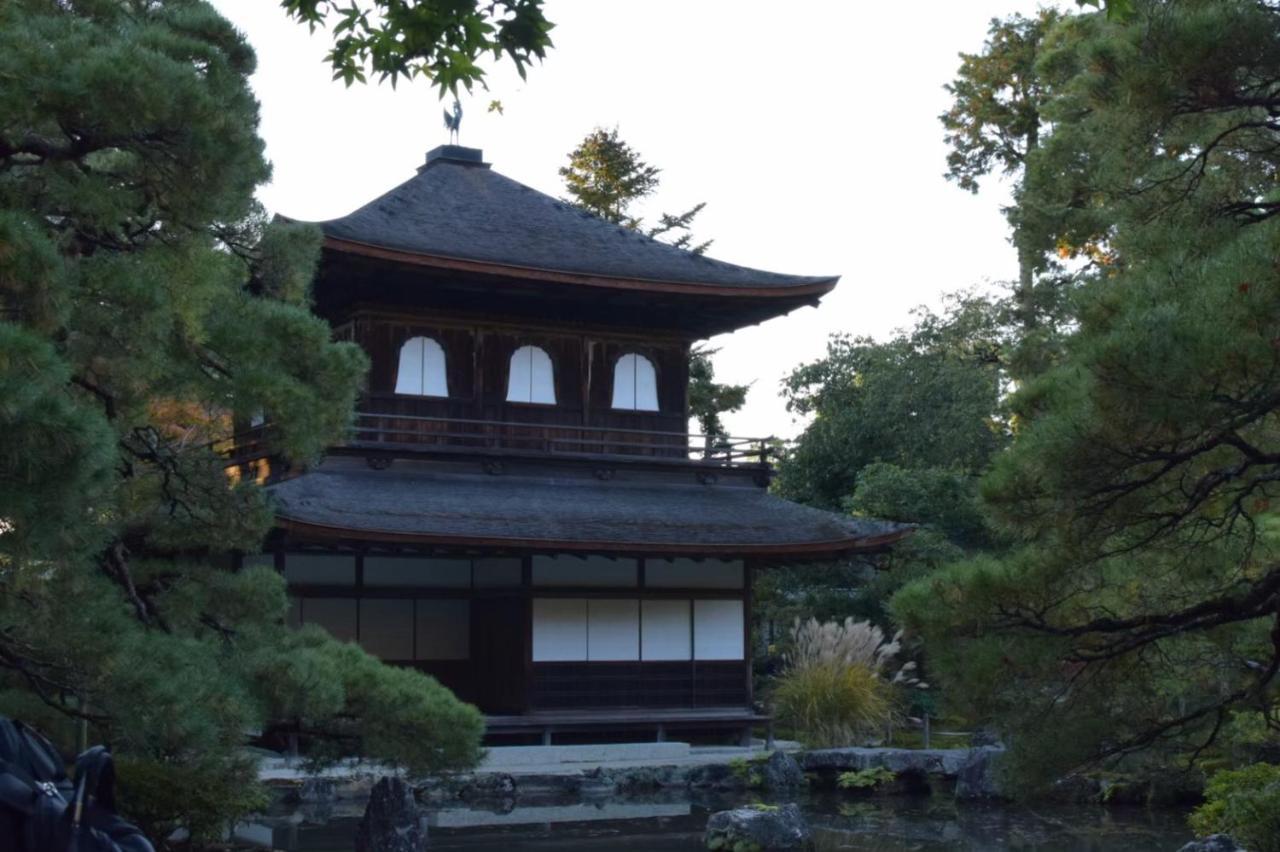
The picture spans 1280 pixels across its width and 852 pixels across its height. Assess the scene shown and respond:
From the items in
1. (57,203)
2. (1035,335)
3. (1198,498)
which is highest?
(1035,335)

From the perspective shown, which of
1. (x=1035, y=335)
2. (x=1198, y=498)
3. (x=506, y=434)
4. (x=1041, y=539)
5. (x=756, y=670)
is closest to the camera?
(x=1198, y=498)

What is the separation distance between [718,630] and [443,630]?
3191 mm

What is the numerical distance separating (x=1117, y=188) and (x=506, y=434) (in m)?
11.5

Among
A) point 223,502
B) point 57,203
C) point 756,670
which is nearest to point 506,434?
point 756,670

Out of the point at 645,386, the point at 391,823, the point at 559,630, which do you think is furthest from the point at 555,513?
the point at 391,823

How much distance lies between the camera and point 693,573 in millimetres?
17641

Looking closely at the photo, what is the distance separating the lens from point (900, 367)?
82.8 ft

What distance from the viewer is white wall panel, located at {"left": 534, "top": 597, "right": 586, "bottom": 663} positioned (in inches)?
651

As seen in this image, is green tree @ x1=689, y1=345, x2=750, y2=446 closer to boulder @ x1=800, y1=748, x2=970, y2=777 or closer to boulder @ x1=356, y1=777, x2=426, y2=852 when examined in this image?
boulder @ x1=800, y1=748, x2=970, y2=777

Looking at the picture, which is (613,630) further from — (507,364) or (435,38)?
(435,38)

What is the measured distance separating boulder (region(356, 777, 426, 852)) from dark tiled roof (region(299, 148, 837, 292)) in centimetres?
706

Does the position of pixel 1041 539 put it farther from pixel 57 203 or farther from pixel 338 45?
pixel 57 203

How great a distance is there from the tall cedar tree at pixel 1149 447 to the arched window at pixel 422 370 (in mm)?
10802

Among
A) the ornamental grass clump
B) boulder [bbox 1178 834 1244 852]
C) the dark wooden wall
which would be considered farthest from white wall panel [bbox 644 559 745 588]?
boulder [bbox 1178 834 1244 852]
